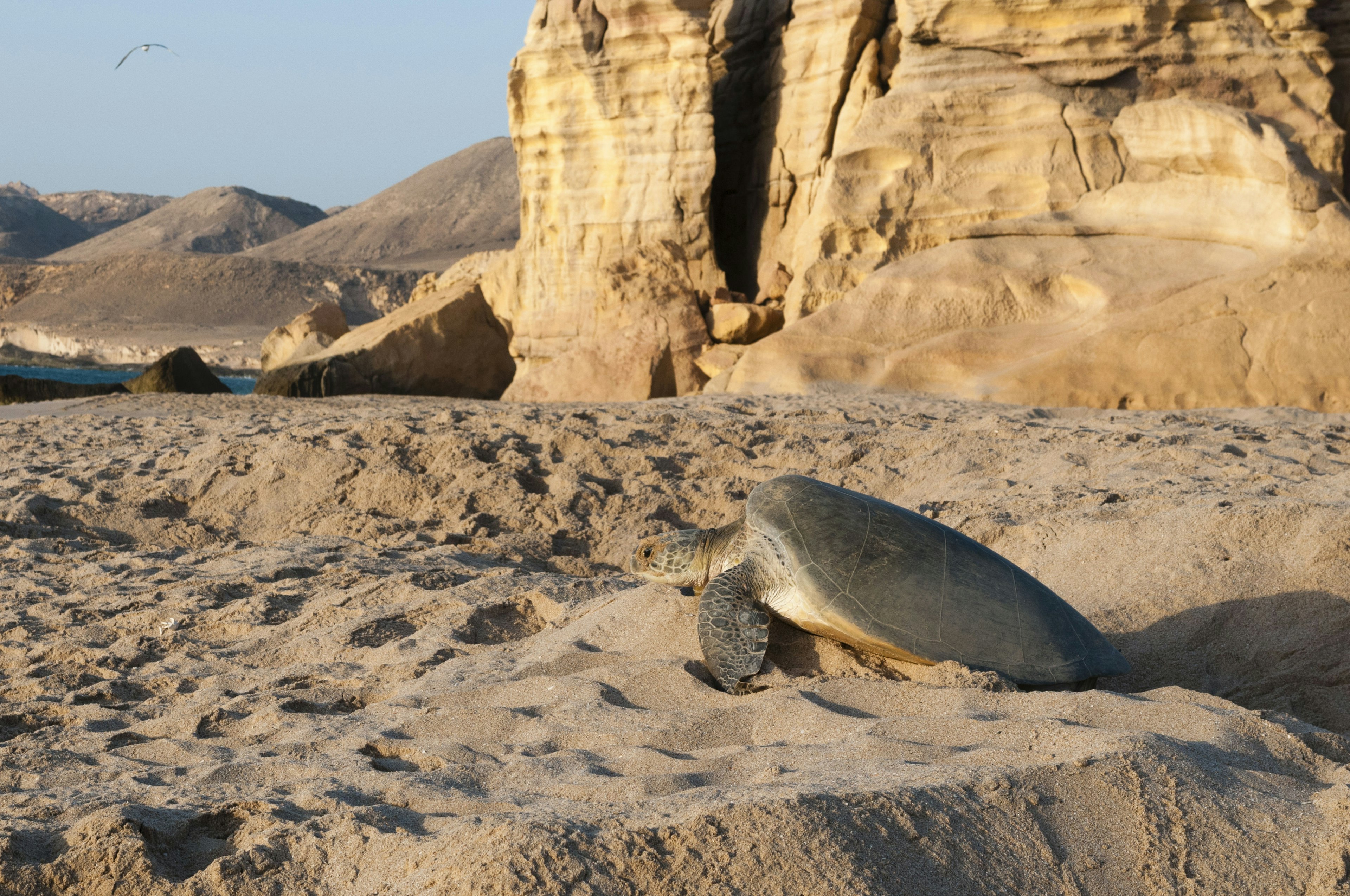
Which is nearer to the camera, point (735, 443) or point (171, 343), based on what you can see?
point (735, 443)

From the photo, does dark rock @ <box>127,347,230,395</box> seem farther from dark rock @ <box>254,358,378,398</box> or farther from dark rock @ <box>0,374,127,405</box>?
dark rock @ <box>254,358,378,398</box>

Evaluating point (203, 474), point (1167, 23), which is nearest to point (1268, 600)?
point (203, 474)

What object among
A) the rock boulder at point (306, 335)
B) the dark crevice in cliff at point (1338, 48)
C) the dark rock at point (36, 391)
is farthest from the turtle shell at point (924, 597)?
the rock boulder at point (306, 335)

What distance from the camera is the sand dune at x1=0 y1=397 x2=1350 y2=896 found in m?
1.66

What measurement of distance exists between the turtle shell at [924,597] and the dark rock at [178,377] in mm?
10978

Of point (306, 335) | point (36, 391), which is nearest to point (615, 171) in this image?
point (36, 391)

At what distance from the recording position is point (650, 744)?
7.25 ft

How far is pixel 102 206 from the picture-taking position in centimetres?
8988

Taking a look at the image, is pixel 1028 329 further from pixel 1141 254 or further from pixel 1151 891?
pixel 1151 891

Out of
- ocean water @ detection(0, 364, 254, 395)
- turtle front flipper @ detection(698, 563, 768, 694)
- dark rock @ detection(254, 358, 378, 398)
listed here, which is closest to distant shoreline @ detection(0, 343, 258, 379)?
ocean water @ detection(0, 364, 254, 395)

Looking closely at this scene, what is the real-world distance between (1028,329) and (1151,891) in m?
7.81

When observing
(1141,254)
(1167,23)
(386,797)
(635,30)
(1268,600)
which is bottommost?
(1268,600)

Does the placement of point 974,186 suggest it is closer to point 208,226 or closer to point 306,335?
point 306,335

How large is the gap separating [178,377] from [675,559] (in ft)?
35.7
